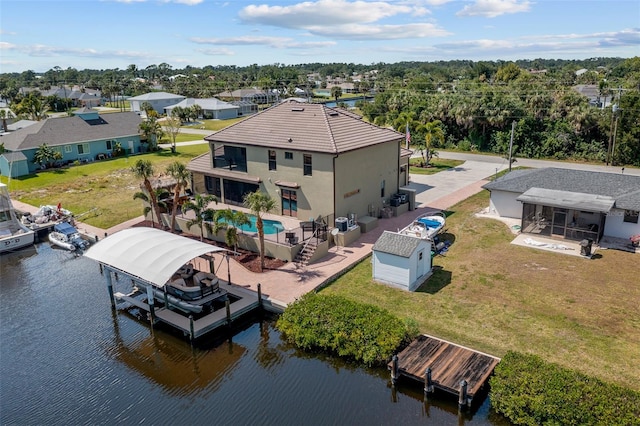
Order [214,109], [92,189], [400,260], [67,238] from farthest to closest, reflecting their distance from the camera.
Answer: [214,109]
[92,189]
[67,238]
[400,260]

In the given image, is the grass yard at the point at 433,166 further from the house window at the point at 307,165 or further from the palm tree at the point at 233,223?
the palm tree at the point at 233,223

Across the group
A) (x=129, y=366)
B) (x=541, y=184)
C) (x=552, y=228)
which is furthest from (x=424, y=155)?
(x=129, y=366)

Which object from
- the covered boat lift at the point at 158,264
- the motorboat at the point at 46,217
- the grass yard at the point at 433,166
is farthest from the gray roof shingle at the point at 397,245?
the grass yard at the point at 433,166

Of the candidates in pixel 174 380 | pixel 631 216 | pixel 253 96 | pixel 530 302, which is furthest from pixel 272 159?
pixel 253 96

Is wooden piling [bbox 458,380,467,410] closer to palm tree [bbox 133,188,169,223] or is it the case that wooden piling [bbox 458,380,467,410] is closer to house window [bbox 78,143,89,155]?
palm tree [bbox 133,188,169,223]

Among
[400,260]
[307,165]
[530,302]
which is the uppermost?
[307,165]

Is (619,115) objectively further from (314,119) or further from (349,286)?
(349,286)

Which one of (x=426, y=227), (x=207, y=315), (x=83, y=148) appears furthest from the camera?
(x=83, y=148)

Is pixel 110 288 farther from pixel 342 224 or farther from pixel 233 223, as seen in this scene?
pixel 342 224
